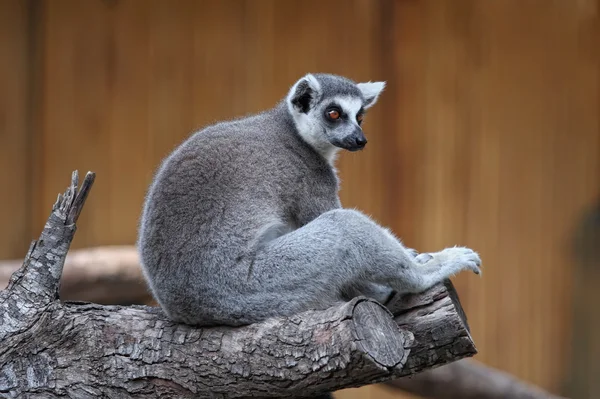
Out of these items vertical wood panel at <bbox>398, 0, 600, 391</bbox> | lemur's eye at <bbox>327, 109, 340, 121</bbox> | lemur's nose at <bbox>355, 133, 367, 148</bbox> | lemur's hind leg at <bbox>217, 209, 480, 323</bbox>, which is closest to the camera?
lemur's hind leg at <bbox>217, 209, 480, 323</bbox>

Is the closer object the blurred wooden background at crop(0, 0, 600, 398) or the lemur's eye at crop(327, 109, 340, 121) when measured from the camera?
the lemur's eye at crop(327, 109, 340, 121)

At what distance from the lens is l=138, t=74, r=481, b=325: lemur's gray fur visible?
4098 mm

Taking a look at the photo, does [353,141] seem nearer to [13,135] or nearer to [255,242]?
[255,242]

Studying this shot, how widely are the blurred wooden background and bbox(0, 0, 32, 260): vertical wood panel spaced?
0.01 metres

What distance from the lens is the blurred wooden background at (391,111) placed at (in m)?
8.46

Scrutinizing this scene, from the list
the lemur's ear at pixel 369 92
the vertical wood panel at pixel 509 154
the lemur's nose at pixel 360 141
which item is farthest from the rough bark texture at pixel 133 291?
the lemur's nose at pixel 360 141

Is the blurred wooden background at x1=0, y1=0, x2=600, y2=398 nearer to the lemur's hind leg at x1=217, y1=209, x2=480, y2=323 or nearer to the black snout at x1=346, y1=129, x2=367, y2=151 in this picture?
the black snout at x1=346, y1=129, x2=367, y2=151

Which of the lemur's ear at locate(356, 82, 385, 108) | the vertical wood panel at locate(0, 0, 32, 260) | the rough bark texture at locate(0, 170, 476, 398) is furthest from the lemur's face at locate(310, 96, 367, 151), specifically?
the vertical wood panel at locate(0, 0, 32, 260)

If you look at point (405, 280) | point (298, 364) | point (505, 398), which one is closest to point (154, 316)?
point (298, 364)

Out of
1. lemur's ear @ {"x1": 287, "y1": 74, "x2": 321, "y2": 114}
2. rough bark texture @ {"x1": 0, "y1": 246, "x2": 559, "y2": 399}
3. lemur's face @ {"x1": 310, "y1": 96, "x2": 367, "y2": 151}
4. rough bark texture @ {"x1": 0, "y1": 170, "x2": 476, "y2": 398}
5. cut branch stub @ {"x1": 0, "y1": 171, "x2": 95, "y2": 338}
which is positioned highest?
lemur's ear @ {"x1": 287, "y1": 74, "x2": 321, "y2": 114}

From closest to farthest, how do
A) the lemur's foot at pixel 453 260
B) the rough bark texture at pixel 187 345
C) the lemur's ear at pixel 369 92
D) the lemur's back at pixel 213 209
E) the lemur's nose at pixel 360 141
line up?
the rough bark texture at pixel 187 345 < the lemur's back at pixel 213 209 < the lemur's foot at pixel 453 260 < the lemur's nose at pixel 360 141 < the lemur's ear at pixel 369 92

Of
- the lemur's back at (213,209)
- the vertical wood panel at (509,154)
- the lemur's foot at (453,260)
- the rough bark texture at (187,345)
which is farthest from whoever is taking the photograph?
the vertical wood panel at (509,154)

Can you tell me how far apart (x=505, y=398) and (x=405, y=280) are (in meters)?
3.50

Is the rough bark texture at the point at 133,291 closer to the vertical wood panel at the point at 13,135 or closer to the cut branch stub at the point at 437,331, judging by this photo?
the vertical wood panel at the point at 13,135
